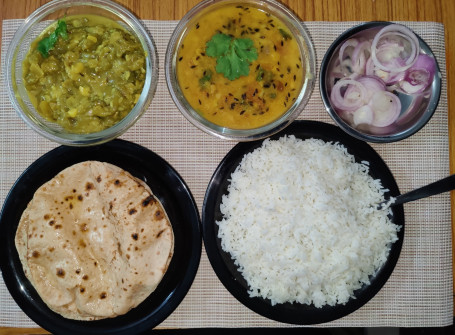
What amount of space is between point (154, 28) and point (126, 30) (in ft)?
0.79

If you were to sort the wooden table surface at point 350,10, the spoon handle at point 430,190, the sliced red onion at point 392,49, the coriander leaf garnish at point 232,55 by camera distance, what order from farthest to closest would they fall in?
the wooden table surface at point 350,10 → the sliced red onion at point 392,49 → the coriander leaf garnish at point 232,55 → the spoon handle at point 430,190

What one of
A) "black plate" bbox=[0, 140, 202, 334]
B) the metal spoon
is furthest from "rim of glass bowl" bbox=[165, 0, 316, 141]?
the metal spoon

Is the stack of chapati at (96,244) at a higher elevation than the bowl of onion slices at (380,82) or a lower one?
lower

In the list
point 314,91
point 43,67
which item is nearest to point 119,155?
point 43,67

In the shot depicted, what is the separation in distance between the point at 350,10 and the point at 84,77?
66.4 inches

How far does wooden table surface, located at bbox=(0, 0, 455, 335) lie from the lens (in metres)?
2.94

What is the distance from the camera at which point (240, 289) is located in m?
2.75

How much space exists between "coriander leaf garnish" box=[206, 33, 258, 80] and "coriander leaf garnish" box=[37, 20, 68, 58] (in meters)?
0.80

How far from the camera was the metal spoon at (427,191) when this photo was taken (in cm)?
246

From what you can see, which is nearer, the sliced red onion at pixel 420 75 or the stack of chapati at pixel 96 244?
the stack of chapati at pixel 96 244

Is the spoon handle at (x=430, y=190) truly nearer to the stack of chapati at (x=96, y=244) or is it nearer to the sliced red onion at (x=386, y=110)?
the sliced red onion at (x=386, y=110)

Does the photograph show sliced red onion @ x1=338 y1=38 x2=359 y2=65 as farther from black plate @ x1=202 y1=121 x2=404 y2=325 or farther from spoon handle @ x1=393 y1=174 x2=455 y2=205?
spoon handle @ x1=393 y1=174 x2=455 y2=205

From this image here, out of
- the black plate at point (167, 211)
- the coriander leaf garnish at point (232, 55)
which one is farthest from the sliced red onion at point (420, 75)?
the black plate at point (167, 211)

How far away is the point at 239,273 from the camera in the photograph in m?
2.80
